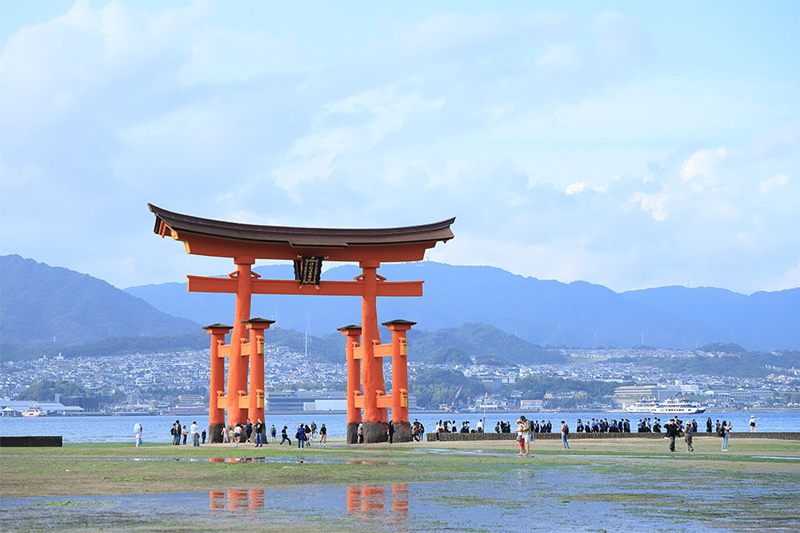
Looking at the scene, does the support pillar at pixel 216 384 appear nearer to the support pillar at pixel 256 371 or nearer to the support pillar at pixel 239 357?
the support pillar at pixel 239 357

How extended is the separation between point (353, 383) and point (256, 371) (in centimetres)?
576

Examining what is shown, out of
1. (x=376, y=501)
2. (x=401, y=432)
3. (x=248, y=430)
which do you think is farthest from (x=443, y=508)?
(x=401, y=432)

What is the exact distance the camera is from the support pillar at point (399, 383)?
4528 centimetres

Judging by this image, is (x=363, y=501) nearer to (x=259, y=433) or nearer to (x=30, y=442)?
(x=259, y=433)

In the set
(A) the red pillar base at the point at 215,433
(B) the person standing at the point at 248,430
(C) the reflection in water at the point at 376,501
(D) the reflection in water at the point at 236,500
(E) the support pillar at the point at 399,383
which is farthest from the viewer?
(A) the red pillar base at the point at 215,433

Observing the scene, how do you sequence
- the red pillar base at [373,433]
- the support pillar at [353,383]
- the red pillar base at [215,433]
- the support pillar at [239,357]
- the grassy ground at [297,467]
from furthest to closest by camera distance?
the red pillar base at [215,433] < the support pillar at [353,383] < the red pillar base at [373,433] < the support pillar at [239,357] < the grassy ground at [297,467]

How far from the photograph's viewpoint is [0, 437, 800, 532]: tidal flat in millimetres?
14336

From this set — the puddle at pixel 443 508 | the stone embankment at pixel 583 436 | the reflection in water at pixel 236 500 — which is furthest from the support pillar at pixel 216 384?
the reflection in water at pixel 236 500

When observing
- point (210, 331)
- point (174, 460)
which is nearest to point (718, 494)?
point (174, 460)

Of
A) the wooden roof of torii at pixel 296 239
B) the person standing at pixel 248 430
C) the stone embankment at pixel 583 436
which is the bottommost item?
the stone embankment at pixel 583 436

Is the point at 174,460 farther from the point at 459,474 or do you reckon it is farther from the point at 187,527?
the point at 187,527

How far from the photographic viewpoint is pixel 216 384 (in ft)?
158

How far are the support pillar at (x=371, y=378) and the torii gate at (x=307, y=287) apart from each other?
0.05m

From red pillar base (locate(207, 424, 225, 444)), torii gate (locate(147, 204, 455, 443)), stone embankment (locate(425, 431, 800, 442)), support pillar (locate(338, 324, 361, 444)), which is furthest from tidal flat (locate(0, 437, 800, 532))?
stone embankment (locate(425, 431, 800, 442))
